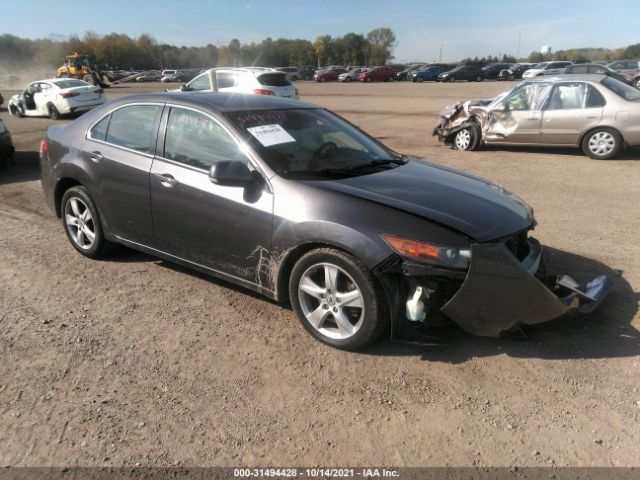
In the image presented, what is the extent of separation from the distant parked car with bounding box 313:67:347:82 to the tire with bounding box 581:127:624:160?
164 feet

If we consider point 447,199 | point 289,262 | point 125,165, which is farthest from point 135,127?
point 447,199

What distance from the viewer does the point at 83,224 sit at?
15.8 feet

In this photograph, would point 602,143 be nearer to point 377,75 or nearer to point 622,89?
point 622,89

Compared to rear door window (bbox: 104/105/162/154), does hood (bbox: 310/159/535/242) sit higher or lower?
lower

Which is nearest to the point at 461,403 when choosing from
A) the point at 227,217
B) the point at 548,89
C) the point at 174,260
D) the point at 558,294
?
the point at 558,294

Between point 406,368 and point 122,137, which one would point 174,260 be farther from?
point 406,368

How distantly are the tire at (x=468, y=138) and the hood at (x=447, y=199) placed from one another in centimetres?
723

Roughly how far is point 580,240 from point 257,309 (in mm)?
3538

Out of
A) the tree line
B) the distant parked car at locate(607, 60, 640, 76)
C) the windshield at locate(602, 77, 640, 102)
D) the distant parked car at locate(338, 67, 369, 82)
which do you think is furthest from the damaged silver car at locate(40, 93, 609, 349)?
the tree line

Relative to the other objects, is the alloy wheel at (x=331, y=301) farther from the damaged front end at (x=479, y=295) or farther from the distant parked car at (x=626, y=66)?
the distant parked car at (x=626, y=66)

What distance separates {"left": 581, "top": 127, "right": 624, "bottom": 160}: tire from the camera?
934 centimetres

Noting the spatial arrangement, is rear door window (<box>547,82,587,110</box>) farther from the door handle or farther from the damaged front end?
the door handle

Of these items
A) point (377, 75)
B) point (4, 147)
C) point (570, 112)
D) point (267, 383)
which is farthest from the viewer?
point (377, 75)

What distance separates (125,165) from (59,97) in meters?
16.0
